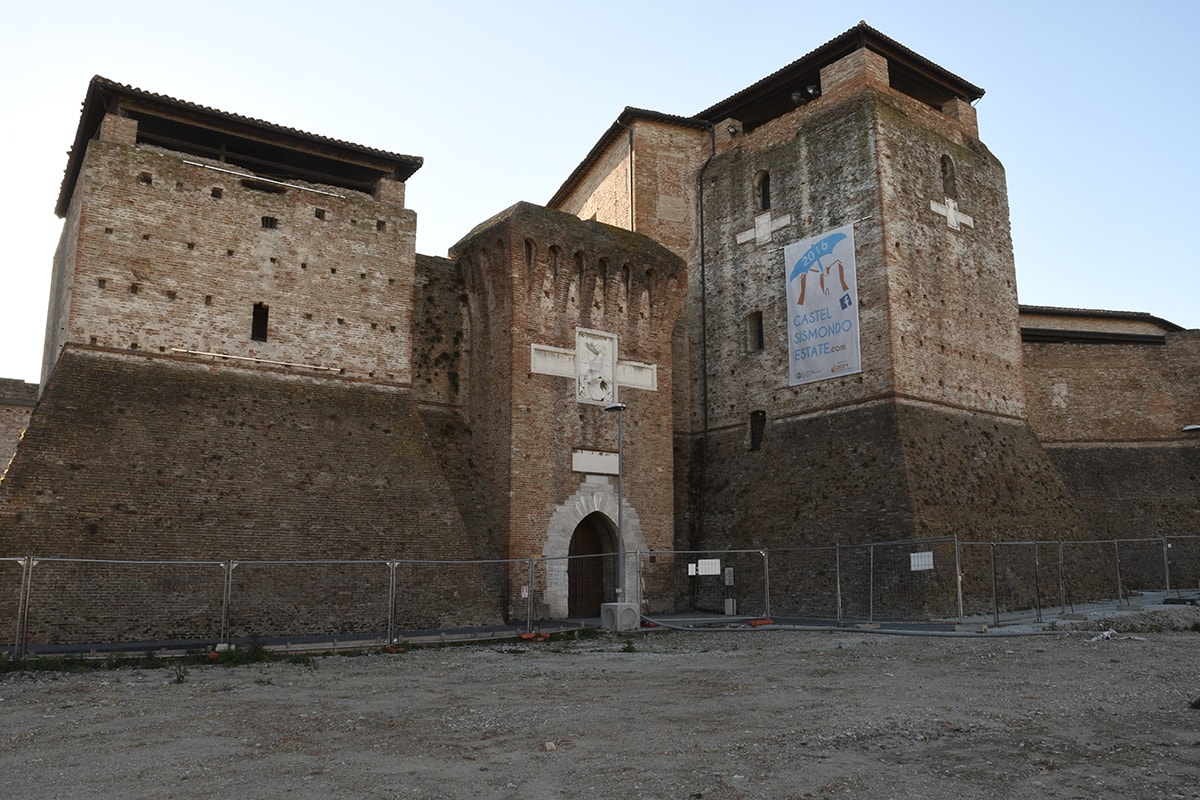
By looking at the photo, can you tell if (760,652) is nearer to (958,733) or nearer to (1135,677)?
(1135,677)

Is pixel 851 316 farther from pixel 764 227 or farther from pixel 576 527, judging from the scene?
pixel 576 527

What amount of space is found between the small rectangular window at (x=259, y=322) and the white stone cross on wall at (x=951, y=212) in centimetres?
1746

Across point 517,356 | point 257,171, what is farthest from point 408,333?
point 257,171

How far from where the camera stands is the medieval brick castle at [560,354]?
17812 millimetres

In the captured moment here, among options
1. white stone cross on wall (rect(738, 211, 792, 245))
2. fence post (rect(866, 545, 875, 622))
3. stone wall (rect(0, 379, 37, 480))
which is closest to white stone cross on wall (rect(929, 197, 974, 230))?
white stone cross on wall (rect(738, 211, 792, 245))

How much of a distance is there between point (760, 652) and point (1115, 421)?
928 inches

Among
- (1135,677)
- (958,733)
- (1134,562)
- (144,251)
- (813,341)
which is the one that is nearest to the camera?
(958,733)

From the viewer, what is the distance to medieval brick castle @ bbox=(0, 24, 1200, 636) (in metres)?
17.8

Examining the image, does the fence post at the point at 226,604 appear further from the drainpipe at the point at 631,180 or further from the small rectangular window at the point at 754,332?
the drainpipe at the point at 631,180

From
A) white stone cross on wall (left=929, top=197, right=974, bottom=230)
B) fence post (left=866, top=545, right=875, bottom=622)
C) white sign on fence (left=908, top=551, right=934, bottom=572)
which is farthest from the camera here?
white stone cross on wall (left=929, top=197, right=974, bottom=230)

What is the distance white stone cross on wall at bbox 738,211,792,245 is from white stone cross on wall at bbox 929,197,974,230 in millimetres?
3959

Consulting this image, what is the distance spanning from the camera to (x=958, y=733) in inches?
306

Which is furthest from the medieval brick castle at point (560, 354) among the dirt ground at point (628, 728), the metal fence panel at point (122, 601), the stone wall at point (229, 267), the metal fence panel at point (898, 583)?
the dirt ground at point (628, 728)

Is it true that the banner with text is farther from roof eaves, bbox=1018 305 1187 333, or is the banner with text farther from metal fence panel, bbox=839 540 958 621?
roof eaves, bbox=1018 305 1187 333
